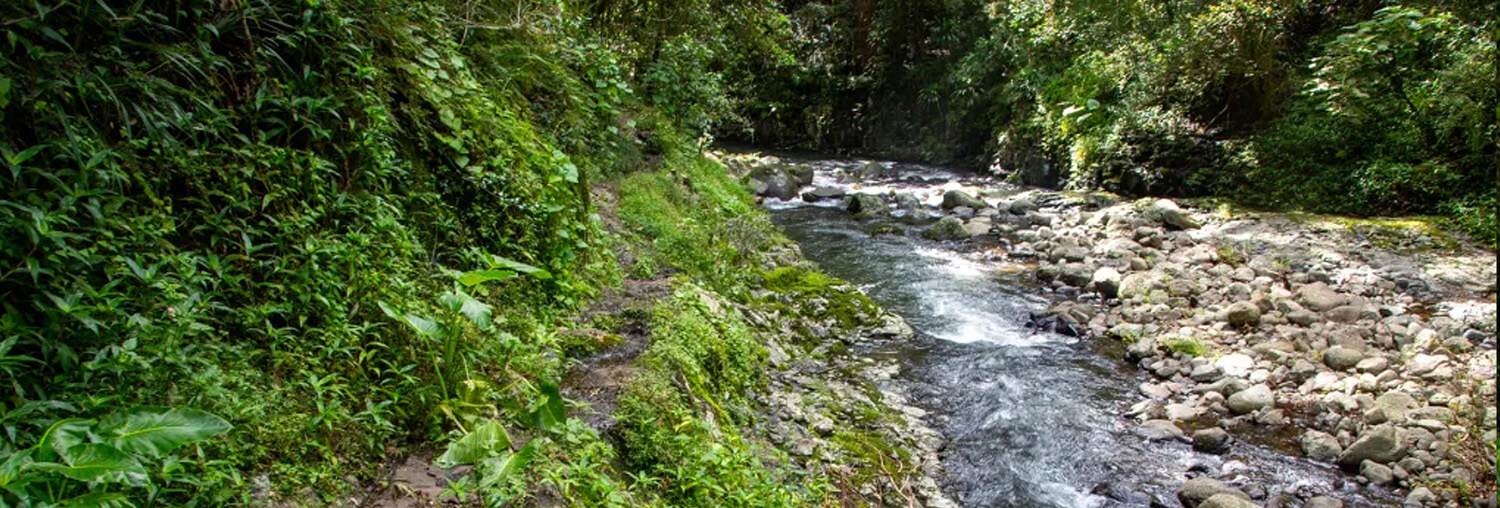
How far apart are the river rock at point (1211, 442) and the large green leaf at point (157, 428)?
20.8 feet

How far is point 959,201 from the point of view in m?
15.5

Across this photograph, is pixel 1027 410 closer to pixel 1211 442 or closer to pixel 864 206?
pixel 1211 442

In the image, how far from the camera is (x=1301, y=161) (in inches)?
492

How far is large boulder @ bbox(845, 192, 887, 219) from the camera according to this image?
49.2 feet

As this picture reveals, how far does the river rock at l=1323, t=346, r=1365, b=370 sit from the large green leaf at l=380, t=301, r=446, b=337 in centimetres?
772

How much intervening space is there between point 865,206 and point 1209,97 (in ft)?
21.4

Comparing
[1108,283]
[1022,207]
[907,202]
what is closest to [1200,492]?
[1108,283]

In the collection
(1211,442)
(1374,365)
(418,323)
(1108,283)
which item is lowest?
(1108,283)

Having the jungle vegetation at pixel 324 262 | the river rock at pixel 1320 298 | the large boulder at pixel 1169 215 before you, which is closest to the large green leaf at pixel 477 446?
the jungle vegetation at pixel 324 262

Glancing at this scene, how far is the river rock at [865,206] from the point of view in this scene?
14977 millimetres

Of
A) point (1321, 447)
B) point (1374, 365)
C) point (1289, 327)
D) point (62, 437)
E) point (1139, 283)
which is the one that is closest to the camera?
point (62, 437)

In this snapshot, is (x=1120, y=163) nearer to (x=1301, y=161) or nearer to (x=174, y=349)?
(x=1301, y=161)

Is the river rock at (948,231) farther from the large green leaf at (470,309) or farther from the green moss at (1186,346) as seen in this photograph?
the large green leaf at (470,309)

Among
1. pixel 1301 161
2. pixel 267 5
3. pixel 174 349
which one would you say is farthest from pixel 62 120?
pixel 1301 161
